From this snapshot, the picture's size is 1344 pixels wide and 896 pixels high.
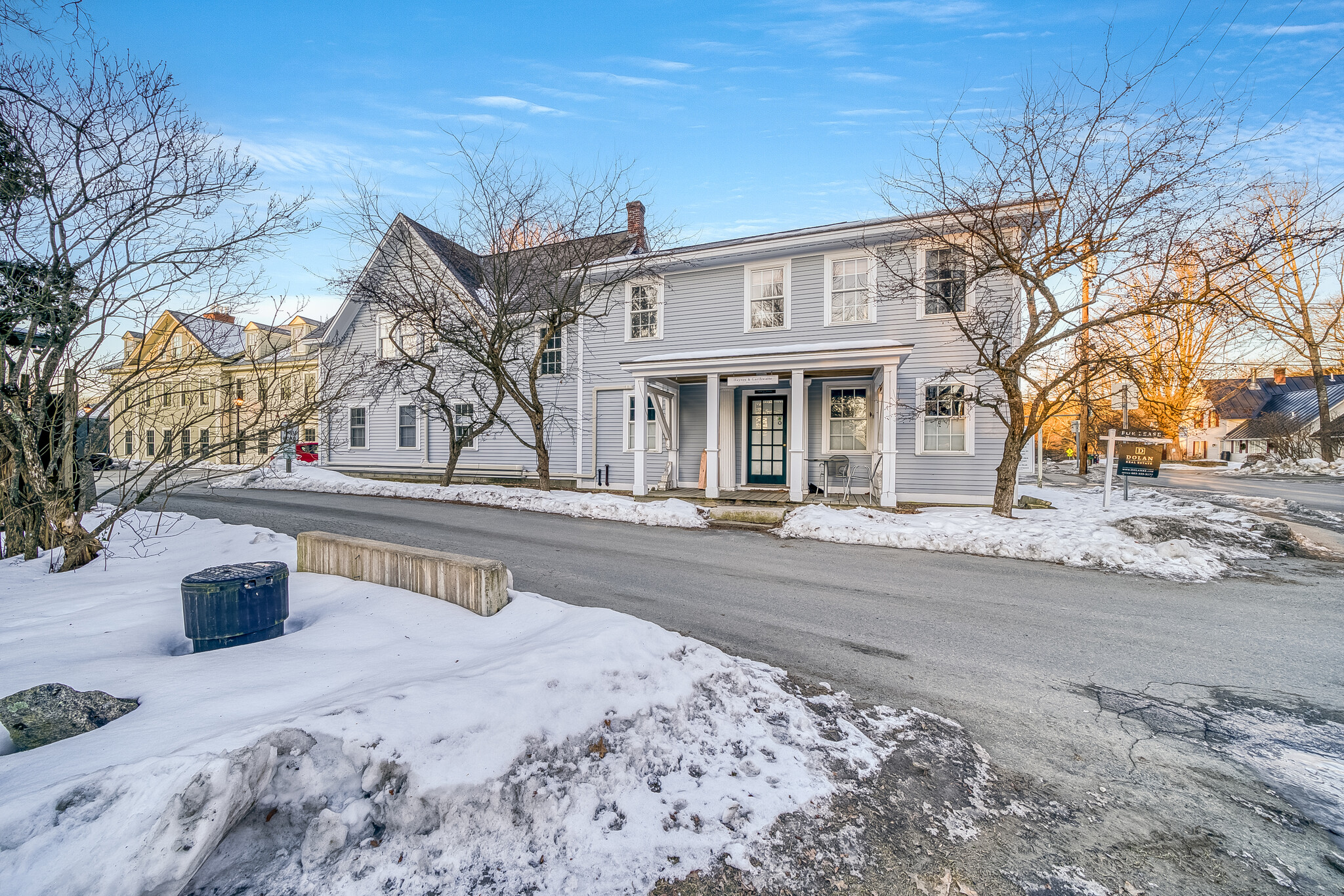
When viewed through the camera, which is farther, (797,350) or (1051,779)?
(797,350)

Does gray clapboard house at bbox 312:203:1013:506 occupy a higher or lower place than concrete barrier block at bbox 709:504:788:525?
higher

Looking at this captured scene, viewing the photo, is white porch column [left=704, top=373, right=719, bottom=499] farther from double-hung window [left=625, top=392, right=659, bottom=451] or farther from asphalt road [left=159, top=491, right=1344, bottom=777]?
asphalt road [left=159, top=491, right=1344, bottom=777]

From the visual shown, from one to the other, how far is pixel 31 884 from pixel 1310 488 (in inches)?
1153

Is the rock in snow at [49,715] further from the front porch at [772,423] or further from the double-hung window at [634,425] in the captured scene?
the double-hung window at [634,425]

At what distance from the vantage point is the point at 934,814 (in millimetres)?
2523

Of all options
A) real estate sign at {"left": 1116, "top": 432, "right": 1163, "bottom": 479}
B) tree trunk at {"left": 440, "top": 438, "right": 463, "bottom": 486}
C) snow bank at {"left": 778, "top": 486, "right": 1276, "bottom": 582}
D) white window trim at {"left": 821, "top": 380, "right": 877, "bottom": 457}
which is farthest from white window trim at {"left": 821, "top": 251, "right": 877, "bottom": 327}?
tree trunk at {"left": 440, "top": 438, "right": 463, "bottom": 486}

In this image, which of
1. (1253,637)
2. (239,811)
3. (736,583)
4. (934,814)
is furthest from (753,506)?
(239,811)

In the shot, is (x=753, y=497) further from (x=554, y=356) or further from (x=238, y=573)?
(x=238, y=573)

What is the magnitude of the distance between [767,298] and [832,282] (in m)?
1.59

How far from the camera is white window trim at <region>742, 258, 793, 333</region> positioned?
44.5ft

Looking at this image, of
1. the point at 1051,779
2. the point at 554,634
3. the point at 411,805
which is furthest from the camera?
the point at 554,634

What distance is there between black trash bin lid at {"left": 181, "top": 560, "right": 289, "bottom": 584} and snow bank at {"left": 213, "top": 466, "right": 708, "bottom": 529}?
5.51 m

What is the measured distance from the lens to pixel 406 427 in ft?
62.5

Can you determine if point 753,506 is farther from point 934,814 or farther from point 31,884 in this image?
point 31,884
